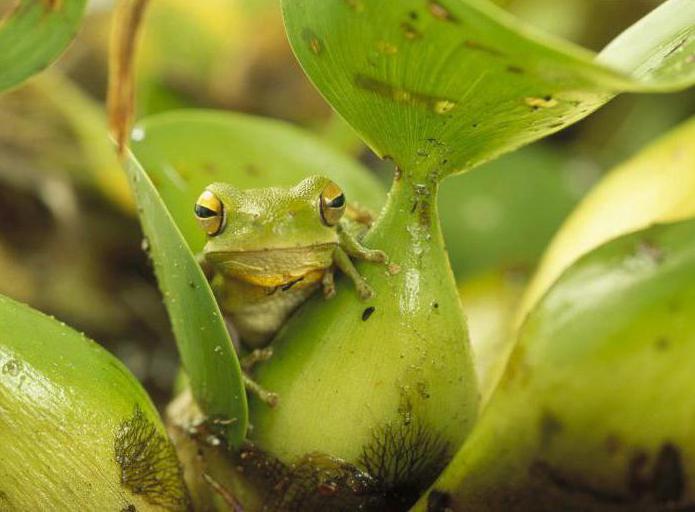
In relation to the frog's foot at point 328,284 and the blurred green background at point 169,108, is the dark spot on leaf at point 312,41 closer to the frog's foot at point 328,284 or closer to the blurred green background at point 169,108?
the frog's foot at point 328,284

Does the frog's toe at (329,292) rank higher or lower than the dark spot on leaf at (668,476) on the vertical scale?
higher

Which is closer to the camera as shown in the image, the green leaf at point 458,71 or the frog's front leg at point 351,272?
the green leaf at point 458,71

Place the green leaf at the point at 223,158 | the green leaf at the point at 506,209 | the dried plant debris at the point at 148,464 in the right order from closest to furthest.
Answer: the dried plant debris at the point at 148,464, the green leaf at the point at 223,158, the green leaf at the point at 506,209

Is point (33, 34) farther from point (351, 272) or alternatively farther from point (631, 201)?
point (631, 201)

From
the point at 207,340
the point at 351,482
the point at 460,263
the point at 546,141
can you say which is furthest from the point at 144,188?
the point at 546,141

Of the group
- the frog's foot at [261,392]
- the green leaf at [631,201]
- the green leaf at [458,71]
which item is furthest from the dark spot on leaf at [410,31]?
the green leaf at [631,201]

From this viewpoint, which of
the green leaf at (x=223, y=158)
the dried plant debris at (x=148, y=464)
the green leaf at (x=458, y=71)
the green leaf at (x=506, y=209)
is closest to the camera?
the green leaf at (x=458, y=71)
